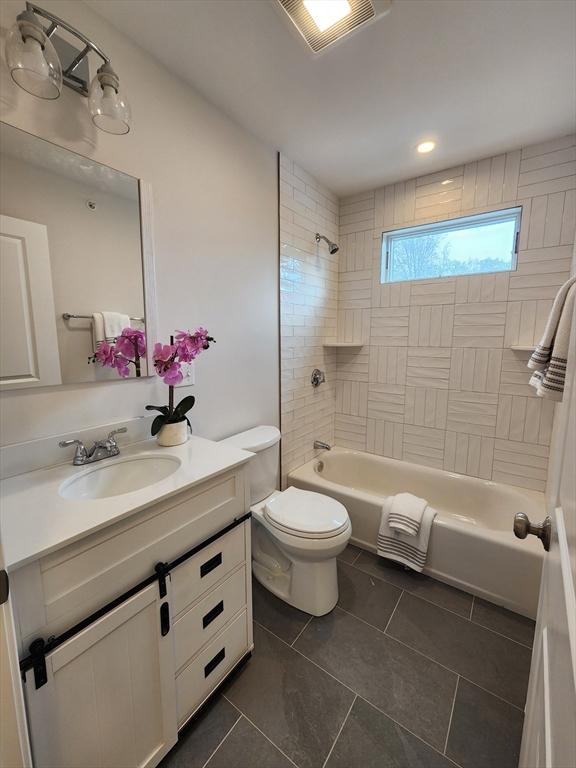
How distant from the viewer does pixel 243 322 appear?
1.80 metres

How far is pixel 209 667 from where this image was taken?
3.71 feet

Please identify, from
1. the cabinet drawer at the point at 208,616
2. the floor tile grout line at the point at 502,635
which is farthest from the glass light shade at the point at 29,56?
the floor tile grout line at the point at 502,635

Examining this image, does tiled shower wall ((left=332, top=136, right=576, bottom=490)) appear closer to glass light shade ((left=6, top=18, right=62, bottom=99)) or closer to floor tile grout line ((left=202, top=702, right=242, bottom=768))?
floor tile grout line ((left=202, top=702, right=242, bottom=768))

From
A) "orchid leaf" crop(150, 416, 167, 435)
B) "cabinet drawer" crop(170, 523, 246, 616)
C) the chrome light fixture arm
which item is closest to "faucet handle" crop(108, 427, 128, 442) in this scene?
"orchid leaf" crop(150, 416, 167, 435)

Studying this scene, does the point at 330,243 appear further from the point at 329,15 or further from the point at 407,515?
the point at 407,515

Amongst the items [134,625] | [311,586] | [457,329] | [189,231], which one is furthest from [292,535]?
[457,329]

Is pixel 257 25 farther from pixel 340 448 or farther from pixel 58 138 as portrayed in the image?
pixel 340 448

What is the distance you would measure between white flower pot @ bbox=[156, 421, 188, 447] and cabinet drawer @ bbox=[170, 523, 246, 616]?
16.9 inches

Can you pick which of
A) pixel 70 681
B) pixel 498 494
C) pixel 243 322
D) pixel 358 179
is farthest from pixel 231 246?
pixel 498 494

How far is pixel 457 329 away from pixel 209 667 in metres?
2.31

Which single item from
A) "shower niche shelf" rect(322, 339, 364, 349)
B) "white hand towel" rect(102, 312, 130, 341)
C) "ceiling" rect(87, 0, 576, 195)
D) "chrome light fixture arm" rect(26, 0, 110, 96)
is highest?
"ceiling" rect(87, 0, 576, 195)

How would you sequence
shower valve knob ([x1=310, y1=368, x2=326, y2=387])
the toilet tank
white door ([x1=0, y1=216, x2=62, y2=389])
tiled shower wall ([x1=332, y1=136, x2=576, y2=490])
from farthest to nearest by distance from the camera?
shower valve knob ([x1=310, y1=368, x2=326, y2=387]), tiled shower wall ([x1=332, y1=136, x2=576, y2=490]), the toilet tank, white door ([x1=0, y1=216, x2=62, y2=389])

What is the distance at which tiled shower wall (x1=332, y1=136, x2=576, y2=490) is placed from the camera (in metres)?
1.88

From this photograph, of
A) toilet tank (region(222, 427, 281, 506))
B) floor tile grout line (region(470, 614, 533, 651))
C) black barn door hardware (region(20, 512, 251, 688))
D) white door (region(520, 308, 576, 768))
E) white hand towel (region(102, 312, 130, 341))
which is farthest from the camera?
toilet tank (region(222, 427, 281, 506))
